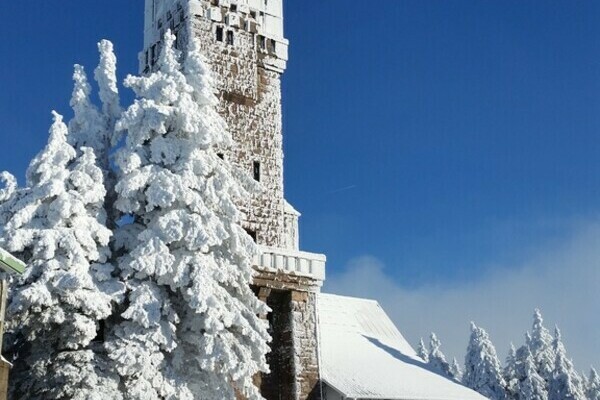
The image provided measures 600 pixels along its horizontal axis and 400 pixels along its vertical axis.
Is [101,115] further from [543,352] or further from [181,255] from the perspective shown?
[543,352]

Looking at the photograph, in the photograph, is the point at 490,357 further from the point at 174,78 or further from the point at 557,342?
the point at 174,78

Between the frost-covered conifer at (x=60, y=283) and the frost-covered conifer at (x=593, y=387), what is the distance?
58.6 meters

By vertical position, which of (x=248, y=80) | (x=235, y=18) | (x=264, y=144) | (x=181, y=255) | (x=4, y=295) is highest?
(x=235, y=18)

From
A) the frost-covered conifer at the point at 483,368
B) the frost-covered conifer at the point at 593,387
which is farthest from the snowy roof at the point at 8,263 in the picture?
the frost-covered conifer at the point at 593,387

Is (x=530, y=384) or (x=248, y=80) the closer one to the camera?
(x=248, y=80)

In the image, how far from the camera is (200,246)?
2173 cm

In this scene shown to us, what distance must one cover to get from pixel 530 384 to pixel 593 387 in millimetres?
15947

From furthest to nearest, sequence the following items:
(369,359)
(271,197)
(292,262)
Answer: (369,359) → (271,197) → (292,262)

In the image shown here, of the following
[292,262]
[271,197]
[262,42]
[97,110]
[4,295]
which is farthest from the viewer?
[262,42]

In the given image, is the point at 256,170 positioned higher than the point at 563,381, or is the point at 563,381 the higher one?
the point at 256,170

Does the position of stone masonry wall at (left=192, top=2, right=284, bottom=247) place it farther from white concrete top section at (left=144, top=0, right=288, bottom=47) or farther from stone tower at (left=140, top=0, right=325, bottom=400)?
white concrete top section at (left=144, top=0, right=288, bottom=47)

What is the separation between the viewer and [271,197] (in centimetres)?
2839

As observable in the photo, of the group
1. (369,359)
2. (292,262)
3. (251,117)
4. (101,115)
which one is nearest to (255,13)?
(251,117)

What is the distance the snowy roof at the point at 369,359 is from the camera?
28688 mm
